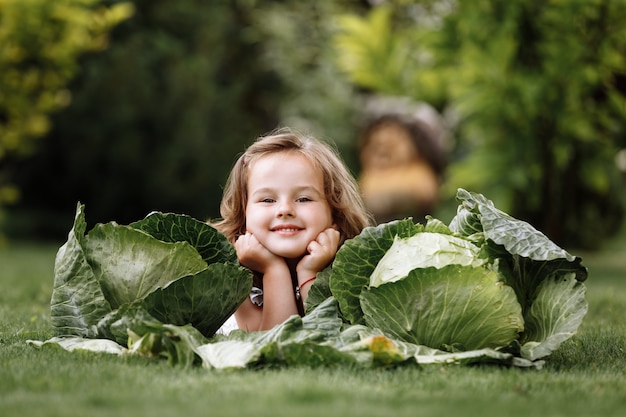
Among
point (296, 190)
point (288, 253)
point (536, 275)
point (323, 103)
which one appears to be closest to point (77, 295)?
point (288, 253)

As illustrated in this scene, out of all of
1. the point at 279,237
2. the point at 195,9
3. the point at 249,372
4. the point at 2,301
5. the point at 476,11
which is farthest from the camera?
the point at 195,9

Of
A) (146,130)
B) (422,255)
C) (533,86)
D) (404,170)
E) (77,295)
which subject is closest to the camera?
(422,255)

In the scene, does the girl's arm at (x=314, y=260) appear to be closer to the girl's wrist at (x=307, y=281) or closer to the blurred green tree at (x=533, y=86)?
the girl's wrist at (x=307, y=281)

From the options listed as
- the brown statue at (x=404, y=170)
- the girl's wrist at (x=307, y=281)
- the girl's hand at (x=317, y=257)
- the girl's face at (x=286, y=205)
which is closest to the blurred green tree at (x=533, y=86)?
the brown statue at (x=404, y=170)

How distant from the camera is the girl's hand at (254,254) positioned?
3766mm

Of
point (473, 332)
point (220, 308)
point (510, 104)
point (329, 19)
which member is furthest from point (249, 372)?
point (329, 19)

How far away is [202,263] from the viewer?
135 inches

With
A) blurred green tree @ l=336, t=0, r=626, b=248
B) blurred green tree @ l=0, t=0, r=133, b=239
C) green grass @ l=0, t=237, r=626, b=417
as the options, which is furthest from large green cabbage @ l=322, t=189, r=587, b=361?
blurred green tree @ l=0, t=0, r=133, b=239

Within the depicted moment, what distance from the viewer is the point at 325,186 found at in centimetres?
402

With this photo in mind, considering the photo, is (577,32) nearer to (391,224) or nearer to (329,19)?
(391,224)

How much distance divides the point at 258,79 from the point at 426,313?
1315cm

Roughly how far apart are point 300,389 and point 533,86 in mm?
6438

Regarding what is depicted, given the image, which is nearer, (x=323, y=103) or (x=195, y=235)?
(x=195, y=235)

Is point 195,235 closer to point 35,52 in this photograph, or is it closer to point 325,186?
point 325,186
